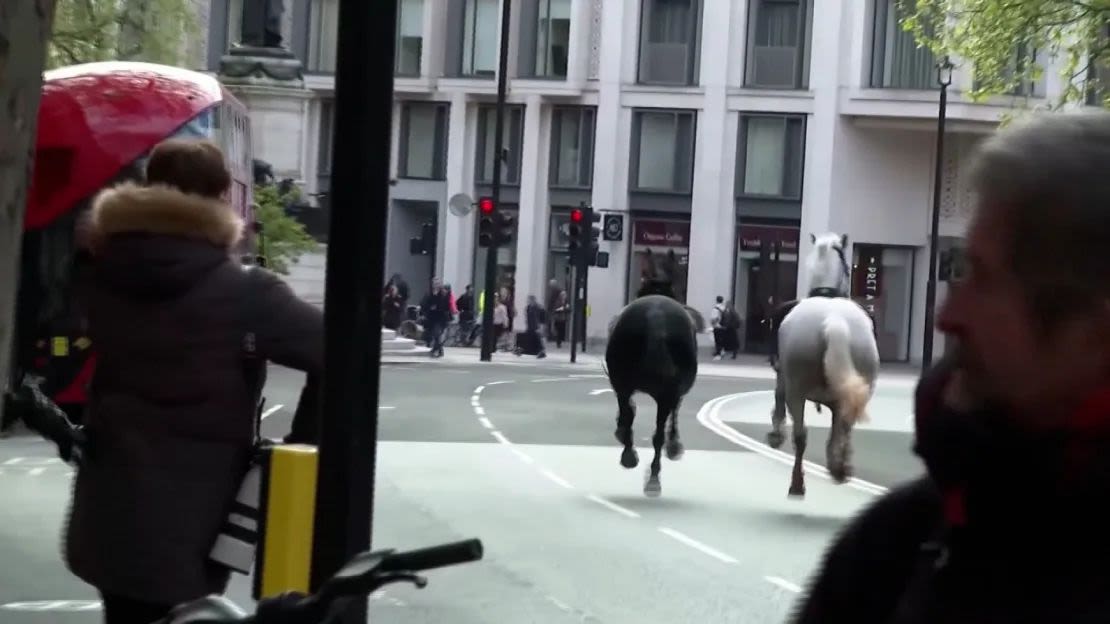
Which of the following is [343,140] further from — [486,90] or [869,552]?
[486,90]

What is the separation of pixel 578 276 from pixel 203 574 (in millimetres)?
43624

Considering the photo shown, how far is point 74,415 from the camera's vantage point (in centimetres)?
2050

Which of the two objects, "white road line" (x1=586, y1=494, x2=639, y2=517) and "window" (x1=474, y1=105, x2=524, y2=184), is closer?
"white road line" (x1=586, y1=494, x2=639, y2=517)

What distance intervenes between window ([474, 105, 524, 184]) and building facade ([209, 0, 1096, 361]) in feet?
0.18

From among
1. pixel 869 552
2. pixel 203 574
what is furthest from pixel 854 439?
pixel 869 552

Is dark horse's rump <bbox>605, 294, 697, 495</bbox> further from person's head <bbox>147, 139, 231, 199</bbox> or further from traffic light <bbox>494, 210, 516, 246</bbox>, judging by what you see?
traffic light <bbox>494, 210, 516, 246</bbox>

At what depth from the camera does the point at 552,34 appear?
187 ft

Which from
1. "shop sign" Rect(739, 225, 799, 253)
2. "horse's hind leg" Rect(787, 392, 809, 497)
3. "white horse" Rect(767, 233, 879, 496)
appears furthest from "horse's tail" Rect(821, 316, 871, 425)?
"shop sign" Rect(739, 225, 799, 253)

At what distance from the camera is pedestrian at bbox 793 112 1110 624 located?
→ 1.92m

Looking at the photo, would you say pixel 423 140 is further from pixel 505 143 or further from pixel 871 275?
pixel 871 275

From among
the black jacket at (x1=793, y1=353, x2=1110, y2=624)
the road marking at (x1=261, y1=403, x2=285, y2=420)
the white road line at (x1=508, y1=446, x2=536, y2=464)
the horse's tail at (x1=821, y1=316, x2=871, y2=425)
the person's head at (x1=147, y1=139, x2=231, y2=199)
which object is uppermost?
the person's head at (x1=147, y1=139, x2=231, y2=199)

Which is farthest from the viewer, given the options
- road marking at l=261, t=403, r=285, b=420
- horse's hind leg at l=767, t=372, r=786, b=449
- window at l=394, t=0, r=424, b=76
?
window at l=394, t=0, r=424, b=76

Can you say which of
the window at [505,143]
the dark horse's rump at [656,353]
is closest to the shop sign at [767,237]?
the window at [505,143]

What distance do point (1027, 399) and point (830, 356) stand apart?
534 inches
